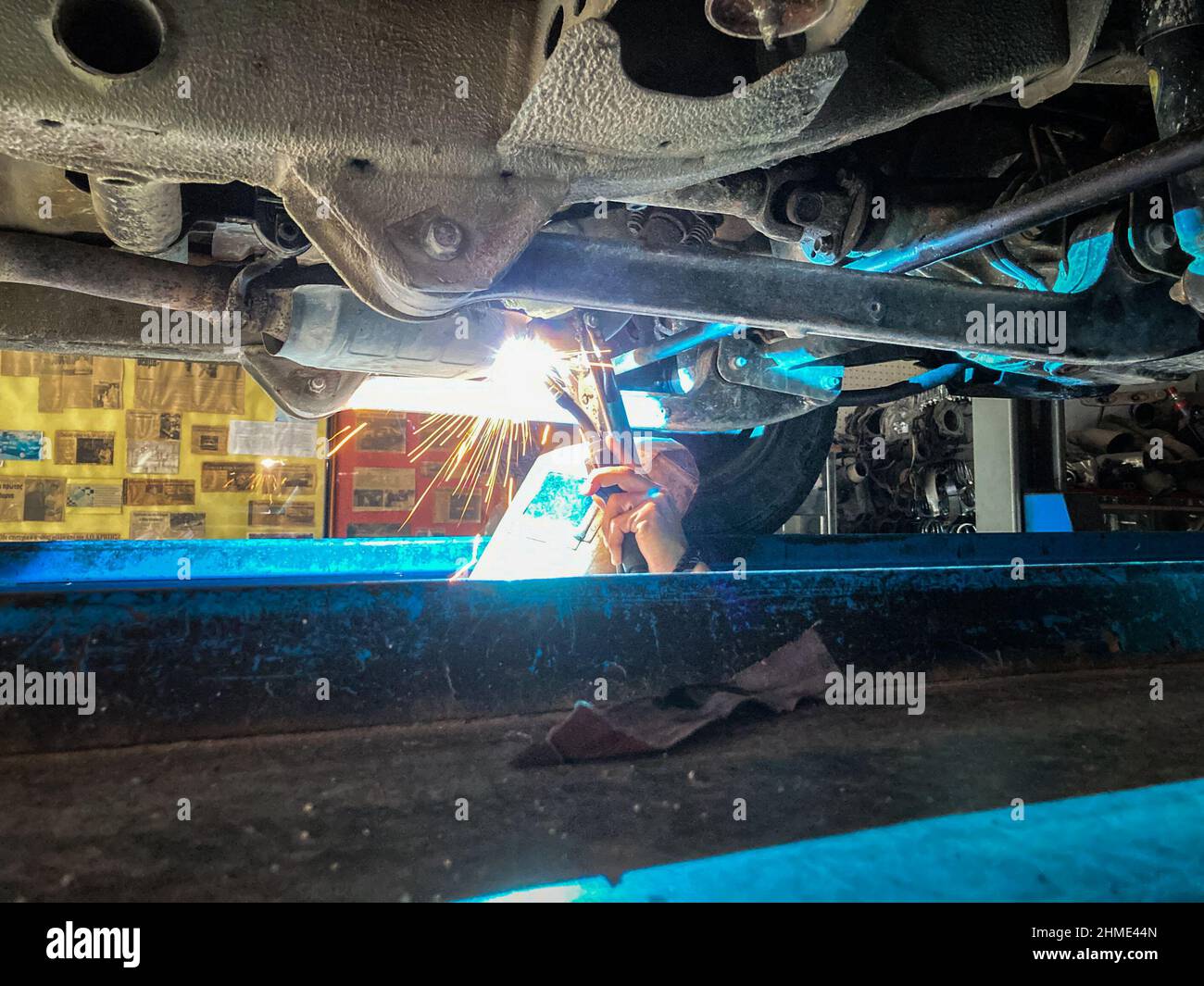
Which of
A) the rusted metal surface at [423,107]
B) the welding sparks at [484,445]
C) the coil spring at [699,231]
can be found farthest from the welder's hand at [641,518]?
the rusted metal surface at [423,107]

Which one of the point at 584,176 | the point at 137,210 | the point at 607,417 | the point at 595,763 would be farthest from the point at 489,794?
the point at 607,417

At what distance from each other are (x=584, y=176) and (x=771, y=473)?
92.6 inches

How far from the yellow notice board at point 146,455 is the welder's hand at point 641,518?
3.78 meters

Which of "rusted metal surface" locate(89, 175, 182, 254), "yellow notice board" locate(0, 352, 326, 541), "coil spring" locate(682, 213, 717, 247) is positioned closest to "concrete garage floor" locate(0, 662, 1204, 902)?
"rusted metal surface" locate(89, 175, 182, 254)

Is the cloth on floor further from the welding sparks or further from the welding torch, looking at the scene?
the welding sparks

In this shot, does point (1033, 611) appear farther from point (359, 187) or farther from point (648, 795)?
point (359, 187)

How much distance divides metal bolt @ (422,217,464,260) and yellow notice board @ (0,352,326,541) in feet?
15.9

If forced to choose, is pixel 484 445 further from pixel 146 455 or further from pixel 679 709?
pixel 679 709

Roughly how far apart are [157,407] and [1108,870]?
18.7 feet

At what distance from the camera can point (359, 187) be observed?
38.9 inches

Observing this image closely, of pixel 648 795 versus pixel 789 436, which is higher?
pixel 789 436

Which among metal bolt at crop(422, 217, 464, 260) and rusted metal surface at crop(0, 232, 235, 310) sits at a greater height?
rusted metal surface at crop(0, 232, 235, 310)

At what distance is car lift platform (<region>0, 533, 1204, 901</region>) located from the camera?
84cm
